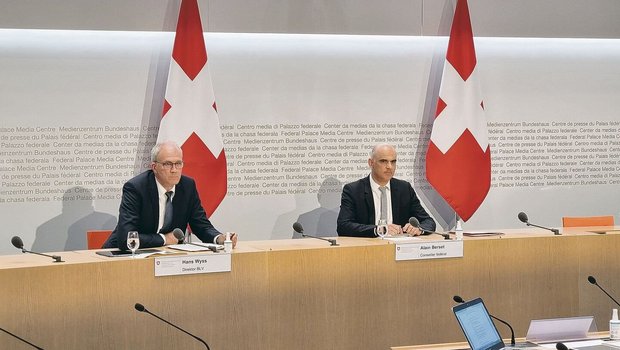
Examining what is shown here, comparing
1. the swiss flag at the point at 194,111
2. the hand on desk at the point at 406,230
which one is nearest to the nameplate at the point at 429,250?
the hand on desk at the point at 406,230

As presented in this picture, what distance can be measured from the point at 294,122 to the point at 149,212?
2404 millimetres

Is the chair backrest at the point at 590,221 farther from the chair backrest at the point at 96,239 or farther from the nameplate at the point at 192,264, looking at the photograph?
the chair backrest at the point at 96,239

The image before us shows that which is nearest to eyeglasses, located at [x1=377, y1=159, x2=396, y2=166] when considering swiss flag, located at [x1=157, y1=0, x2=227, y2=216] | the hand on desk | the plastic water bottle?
the hand on desk

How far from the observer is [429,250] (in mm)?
5176

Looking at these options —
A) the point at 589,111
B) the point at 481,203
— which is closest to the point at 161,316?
the point at 481,203

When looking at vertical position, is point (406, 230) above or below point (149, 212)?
Answer: below

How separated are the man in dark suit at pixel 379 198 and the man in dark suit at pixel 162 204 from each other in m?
1.16

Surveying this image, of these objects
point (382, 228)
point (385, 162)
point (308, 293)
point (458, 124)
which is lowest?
point (308, 293)

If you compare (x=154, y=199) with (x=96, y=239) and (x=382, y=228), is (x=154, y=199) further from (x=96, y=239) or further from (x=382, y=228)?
(x=382, y=228)

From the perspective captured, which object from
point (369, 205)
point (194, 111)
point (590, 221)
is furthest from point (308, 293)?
point (590, 221)

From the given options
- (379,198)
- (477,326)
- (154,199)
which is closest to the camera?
(477,326)

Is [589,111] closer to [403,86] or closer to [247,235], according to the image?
[403,86]

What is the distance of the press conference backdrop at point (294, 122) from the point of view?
274 inches

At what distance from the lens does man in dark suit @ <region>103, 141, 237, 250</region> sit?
5.41 m
